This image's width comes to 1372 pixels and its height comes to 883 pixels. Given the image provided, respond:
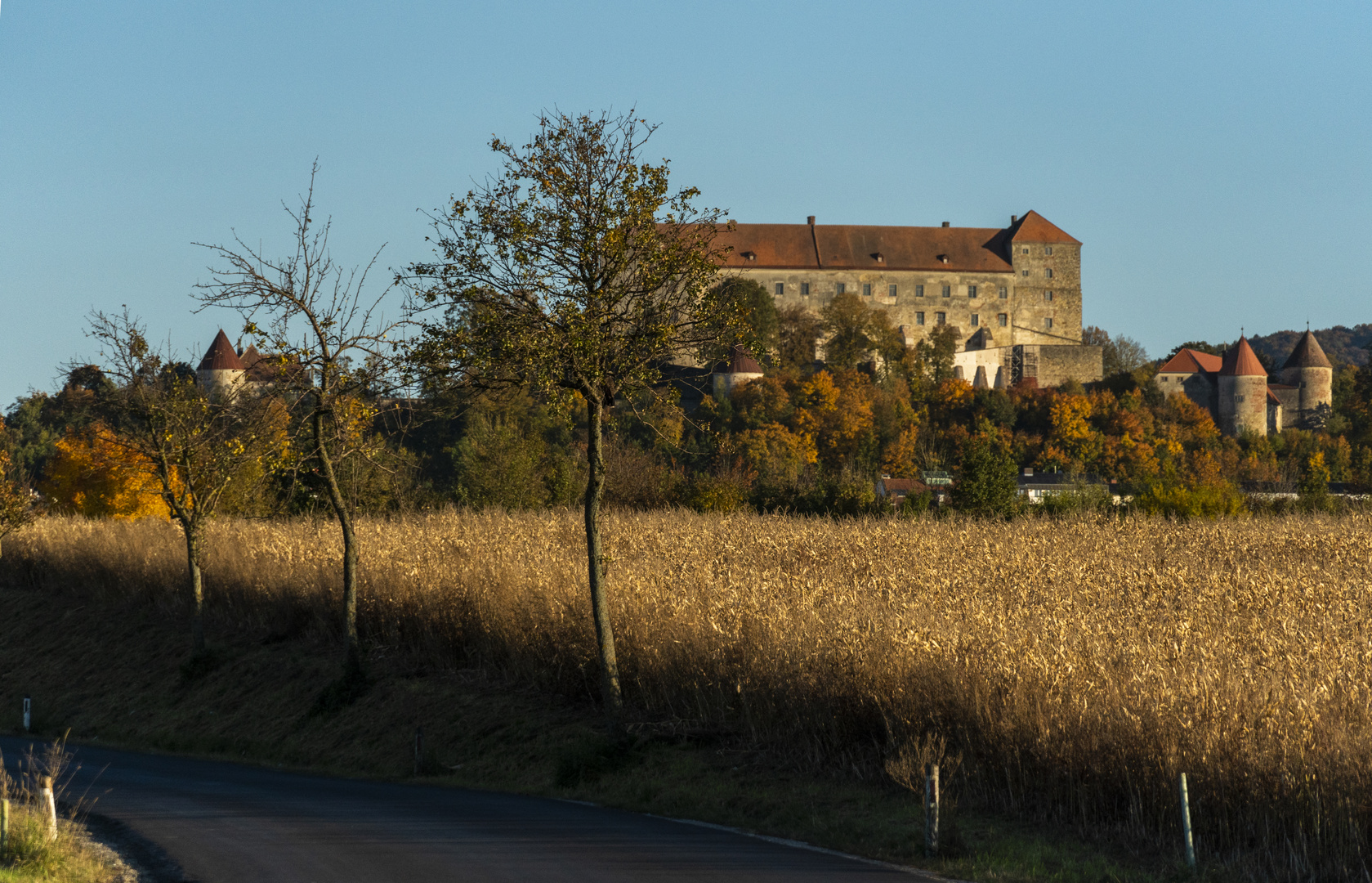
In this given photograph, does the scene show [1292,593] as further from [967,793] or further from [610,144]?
[610,144]

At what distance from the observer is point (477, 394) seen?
554 inches

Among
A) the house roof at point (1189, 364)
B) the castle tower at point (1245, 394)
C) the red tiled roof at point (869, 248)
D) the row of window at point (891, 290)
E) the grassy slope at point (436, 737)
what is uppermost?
the red tiled roof at point (869, 248)

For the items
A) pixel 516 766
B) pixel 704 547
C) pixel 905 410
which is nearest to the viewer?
pixel 516 766

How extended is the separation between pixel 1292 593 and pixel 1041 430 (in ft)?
275

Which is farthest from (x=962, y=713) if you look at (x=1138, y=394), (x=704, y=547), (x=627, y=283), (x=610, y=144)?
(x=1138, y=394)

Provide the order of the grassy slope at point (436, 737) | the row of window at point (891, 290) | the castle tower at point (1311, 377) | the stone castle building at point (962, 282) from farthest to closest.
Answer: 1. the row of window at point (891, 290)
2. the stone castle building at point (962, 282)
3. the castle tower at point (1311, 377)
4. the grassy slope at point (436, 737)

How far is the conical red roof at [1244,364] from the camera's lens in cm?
10906

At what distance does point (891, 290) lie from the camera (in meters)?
120

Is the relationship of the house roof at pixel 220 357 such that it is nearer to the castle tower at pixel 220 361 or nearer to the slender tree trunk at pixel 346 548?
the castle tower at pixel 220 361

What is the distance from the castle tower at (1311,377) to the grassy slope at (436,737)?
109809 mm

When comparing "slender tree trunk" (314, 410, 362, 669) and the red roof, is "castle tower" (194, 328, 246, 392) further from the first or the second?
"slender tree trunk" (314, 410, 362, 669)

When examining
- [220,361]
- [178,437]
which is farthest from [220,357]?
[178,437]

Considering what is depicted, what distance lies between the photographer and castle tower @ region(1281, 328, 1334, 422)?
377 ft

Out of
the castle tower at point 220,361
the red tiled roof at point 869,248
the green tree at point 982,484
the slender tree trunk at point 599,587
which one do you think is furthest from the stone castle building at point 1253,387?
the slender tree trunk at point 599,587
